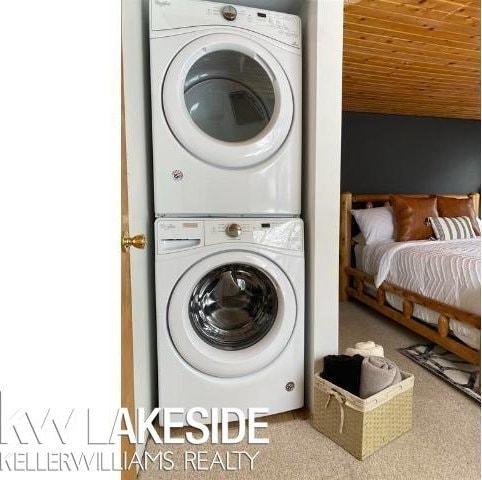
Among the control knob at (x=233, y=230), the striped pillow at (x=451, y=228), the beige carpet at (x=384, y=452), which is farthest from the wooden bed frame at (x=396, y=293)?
the control knob at (x=233, y=230)

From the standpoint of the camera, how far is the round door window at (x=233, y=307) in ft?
Result: 5.16

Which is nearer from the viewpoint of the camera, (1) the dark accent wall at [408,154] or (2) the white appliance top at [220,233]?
(2) the white appliance top at [220,233]

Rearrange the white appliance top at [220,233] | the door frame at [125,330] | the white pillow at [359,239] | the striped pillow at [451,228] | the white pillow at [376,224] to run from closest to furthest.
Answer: the door frame at [125,330], the white appliance top at [220,233], the striped pillow at [451,228], the white pillow at [376,224], the white pillow at [359,239]

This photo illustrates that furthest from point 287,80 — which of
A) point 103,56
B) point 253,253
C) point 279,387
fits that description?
point 279,387

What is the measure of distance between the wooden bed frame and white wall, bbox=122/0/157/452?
6.01 feet

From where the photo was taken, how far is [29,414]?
0.48 meters

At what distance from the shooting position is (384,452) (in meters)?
1.41

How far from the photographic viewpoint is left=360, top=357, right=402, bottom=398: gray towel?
1429 mm

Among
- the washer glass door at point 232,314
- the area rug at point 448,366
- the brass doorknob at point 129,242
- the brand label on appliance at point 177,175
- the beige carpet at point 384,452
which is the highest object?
the brand label on appliance at point 177,175

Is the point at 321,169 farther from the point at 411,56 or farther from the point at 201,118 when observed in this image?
the point at 411,56

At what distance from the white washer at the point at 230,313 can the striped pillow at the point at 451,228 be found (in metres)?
2.21

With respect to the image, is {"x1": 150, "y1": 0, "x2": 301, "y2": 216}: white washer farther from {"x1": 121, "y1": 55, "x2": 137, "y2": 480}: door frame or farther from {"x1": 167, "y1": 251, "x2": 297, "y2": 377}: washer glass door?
{"x1": 121, "y1": 55, "x2": 137, "y2": 480}: door frame

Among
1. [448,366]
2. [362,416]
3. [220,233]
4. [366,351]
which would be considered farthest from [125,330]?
[448,366]

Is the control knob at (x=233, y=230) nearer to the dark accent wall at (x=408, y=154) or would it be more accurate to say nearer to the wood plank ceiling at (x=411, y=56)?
the wood plank ceiling at (x=411, y=56)
